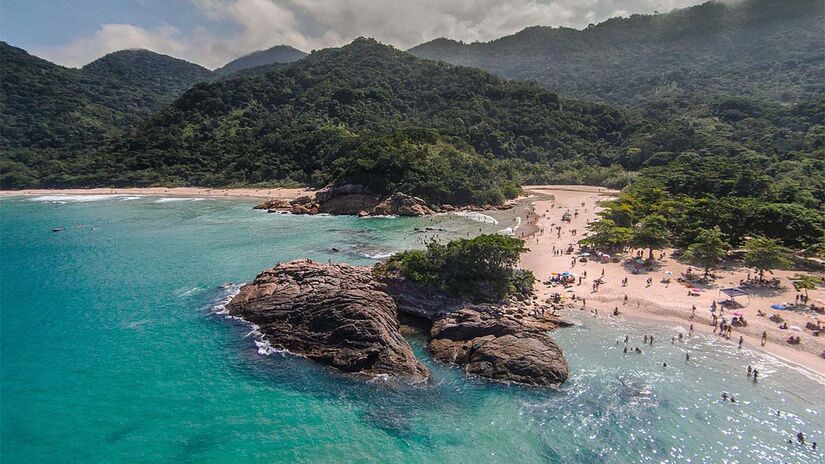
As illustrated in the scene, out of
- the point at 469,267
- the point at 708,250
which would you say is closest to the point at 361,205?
the point at 469,267

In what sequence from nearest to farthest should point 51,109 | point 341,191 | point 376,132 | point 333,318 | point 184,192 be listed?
1. point 333,318
2. point 341,191
3. point 184,192
4. point 376,132
5. point 51,109

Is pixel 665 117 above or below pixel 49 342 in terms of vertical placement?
above

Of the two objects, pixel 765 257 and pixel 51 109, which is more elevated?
pixel 51 109

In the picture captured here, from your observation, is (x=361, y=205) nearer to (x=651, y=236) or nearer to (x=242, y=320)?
(x=242, y=320)

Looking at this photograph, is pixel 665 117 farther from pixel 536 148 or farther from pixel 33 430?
pixel 33 430

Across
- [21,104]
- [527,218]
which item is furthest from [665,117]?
[21,104]
